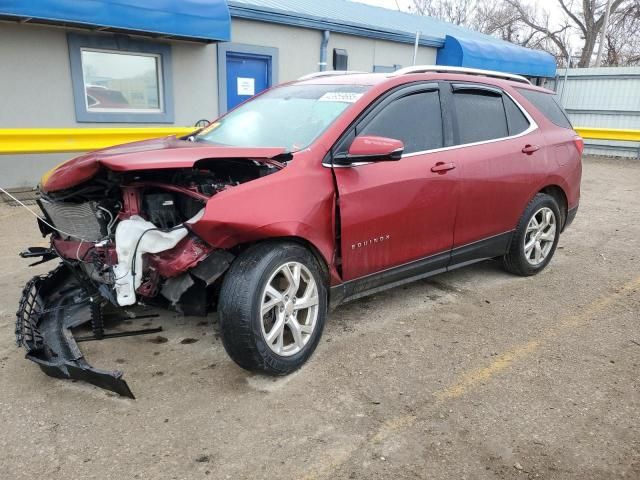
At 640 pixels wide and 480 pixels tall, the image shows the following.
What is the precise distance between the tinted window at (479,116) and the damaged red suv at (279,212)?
0.01 m

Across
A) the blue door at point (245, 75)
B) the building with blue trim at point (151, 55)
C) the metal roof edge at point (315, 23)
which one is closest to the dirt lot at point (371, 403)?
the building with blue trim at point (151, 55)

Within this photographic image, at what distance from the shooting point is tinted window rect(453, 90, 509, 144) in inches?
161

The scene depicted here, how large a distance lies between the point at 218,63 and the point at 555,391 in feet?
27.7

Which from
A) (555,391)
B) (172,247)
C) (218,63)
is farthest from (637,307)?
(218,63)

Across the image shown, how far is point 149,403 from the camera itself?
2863 mm

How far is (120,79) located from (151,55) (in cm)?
66

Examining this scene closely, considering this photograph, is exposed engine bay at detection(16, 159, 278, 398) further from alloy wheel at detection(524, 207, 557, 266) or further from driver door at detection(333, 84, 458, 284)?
alloy wheel at detection(524, 207, 557, 266)

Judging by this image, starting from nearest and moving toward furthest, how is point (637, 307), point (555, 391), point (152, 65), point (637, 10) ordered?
1. point (555, 391)
2. point (637, 307)
3. point (152, 65)
4. point (637, 10)

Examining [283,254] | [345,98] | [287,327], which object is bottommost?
[287,327]

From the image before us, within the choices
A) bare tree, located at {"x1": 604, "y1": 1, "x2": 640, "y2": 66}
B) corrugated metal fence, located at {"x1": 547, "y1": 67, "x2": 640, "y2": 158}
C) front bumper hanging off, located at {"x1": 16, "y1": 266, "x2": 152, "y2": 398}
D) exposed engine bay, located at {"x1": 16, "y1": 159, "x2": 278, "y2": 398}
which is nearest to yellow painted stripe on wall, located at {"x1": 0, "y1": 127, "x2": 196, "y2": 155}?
front bumper hanging off, located at {"x1": 16, "y1": 266, "x2": 152, "y2": 398}

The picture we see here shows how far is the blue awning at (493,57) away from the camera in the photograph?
1334cm

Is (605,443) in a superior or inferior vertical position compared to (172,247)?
inferior

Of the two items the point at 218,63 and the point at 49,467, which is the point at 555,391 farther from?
the point at 218,63

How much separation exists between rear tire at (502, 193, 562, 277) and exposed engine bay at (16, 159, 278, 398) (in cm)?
267
